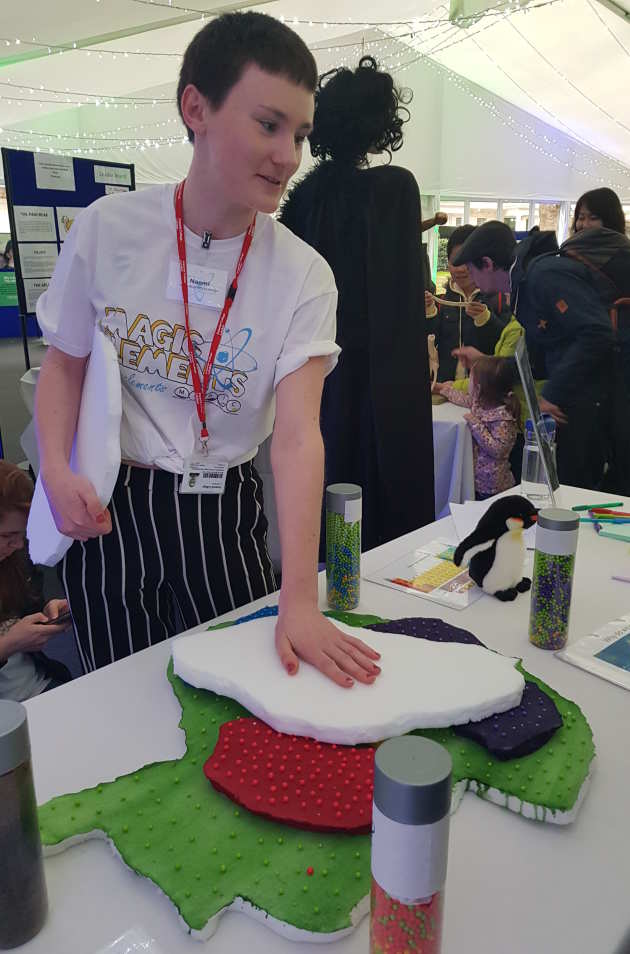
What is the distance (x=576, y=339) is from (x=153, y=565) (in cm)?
182

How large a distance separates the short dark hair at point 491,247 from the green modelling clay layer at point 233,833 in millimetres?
2345

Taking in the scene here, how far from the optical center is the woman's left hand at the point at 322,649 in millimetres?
769

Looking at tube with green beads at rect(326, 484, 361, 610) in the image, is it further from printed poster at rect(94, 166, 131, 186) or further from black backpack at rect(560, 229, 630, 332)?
printed poster at rect(94, 166, 131, 186)

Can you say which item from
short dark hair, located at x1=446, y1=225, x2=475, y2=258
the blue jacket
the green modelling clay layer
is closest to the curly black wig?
the blue jacket

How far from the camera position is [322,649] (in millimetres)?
795

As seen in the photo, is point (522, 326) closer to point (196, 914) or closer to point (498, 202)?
point (196, 914)

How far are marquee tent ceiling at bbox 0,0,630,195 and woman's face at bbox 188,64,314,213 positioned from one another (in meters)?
3.71

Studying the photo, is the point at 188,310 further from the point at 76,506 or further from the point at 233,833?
the point at 233,833

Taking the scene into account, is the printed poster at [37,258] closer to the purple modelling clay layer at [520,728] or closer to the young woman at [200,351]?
the young woman at [200,351]

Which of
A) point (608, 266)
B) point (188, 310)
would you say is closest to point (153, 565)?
point (188, 310)

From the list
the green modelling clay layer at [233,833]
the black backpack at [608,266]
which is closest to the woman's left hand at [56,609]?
the green modelling clay layer at [233,833]

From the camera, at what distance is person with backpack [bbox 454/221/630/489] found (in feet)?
7.70

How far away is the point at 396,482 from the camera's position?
182 cm

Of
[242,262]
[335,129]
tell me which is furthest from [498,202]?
[242,262]
